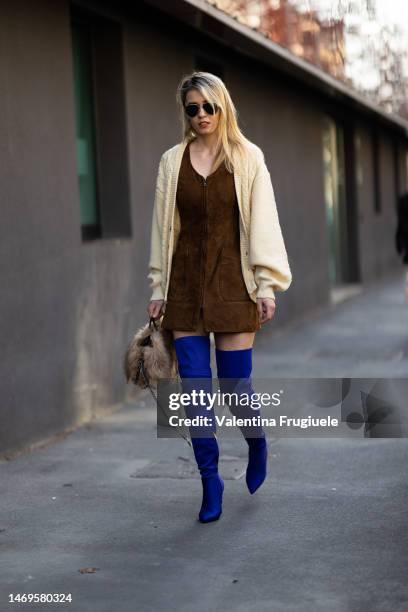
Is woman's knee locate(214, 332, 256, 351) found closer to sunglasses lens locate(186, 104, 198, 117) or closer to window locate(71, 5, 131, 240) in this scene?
sunglasses lens locate(186, 104, 198, 117)

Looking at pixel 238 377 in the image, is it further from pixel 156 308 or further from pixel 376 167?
pixel 376 167

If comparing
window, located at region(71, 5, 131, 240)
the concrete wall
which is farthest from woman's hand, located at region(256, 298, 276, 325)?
window, located at region(71, 5, 131, 240)

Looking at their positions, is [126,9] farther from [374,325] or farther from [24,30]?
[374,325]

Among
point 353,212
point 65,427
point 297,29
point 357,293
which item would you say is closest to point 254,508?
point 65,427

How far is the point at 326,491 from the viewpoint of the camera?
19.1 feet

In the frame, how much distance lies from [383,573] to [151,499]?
1.65 metres

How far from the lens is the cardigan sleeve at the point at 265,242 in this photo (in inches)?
199

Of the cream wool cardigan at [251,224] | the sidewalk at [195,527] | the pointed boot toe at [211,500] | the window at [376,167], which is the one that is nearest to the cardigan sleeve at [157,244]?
the cream wool cardigan at [251,224]

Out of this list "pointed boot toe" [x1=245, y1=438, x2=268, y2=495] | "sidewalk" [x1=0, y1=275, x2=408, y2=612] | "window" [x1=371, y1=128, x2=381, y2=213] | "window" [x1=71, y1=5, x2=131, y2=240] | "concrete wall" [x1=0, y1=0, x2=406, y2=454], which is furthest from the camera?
"window" [x1=371, y1=128, x2=381, y2=213]

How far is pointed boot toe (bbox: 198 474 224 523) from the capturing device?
520 centimetres

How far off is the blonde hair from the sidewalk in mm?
1647

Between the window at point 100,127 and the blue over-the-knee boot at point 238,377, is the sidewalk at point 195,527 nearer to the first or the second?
the blue over-the-knee boot at point 238,377

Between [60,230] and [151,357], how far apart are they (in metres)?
2.69

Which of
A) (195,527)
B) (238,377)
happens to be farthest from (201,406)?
(195,527)
